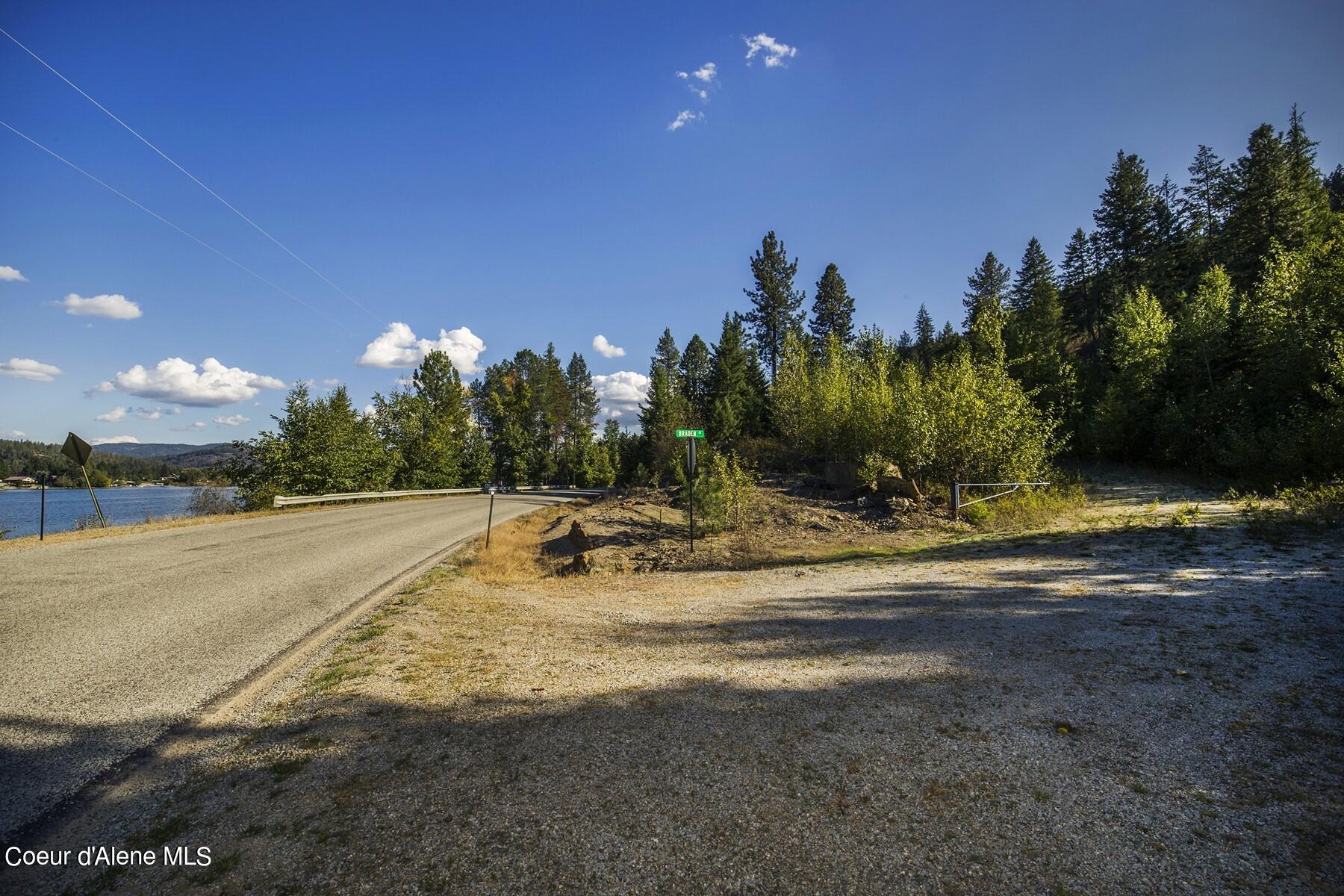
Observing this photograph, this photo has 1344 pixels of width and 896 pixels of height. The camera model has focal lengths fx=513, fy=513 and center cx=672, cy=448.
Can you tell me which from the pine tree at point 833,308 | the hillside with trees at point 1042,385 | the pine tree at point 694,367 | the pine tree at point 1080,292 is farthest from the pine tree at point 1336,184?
the pine tree at point 694,367

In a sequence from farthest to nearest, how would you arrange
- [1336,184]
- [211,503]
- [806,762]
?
[1336,184]
[211,503]
[806,762]

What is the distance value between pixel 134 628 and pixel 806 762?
6.87 meters

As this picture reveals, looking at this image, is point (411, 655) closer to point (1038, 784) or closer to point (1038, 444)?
point (1038, 784)

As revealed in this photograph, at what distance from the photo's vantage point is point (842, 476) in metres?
20.4

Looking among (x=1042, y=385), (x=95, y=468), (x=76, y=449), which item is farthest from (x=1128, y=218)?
(x=95, y=468)

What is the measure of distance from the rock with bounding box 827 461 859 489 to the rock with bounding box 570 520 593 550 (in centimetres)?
1081

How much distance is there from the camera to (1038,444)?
648 inches

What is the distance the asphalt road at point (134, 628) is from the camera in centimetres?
334

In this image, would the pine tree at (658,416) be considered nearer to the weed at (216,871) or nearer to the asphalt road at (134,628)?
the asphalt road at (134,628)

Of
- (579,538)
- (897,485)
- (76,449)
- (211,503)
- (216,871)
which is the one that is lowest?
(579,538)

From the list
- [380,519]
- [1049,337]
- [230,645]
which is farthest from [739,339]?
[230,645]

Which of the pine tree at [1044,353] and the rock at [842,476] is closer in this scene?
the rock at [842,476]

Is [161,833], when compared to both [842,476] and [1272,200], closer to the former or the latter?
[842,476]

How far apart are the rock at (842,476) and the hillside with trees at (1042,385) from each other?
1.36 m
